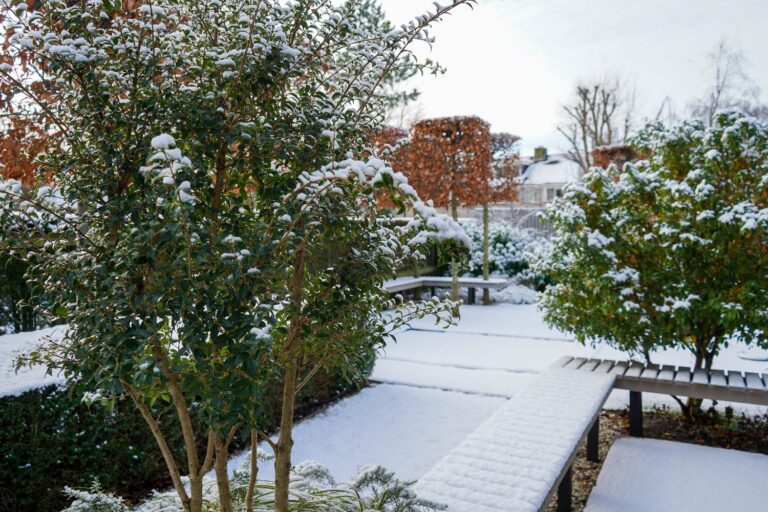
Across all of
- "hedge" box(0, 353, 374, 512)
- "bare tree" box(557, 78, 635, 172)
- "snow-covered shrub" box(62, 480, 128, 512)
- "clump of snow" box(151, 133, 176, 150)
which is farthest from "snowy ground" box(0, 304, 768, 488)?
"bare tree" box(557, 78, 635, 172)

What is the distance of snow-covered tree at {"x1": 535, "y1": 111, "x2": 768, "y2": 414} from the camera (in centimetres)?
392

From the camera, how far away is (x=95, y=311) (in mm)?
1442

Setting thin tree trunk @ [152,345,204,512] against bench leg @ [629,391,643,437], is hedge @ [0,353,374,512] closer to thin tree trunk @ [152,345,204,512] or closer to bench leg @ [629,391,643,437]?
thin tree trunk @ [152,345,204,512]

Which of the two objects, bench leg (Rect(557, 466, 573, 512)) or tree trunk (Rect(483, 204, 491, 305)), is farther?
tree trunk (Rect(483, 204, 491, 305))

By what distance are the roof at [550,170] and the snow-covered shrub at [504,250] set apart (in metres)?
12.7

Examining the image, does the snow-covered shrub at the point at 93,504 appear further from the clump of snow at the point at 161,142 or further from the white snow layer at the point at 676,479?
the white snow layer at the point at 676,479

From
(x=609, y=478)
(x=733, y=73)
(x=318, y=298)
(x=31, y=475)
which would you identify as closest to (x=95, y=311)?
(x=318, y=298)

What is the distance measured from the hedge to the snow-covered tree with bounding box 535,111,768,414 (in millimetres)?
2212

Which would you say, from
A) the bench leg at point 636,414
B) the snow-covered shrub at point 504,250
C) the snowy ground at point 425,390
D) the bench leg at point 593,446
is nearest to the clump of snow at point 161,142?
the snowy ground at point 425,390

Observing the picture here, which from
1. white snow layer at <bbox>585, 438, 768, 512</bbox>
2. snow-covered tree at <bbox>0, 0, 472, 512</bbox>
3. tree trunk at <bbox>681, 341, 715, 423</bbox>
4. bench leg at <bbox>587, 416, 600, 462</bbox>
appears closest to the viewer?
snow-covered tree at <bbox>0, 0, 472, 512</bbox>

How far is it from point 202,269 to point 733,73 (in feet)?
69.3

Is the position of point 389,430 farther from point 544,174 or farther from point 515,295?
point 544,174

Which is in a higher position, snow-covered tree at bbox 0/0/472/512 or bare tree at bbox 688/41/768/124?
bare tree at bbox 688/41/768/124

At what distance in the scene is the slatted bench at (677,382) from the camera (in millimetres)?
3715
